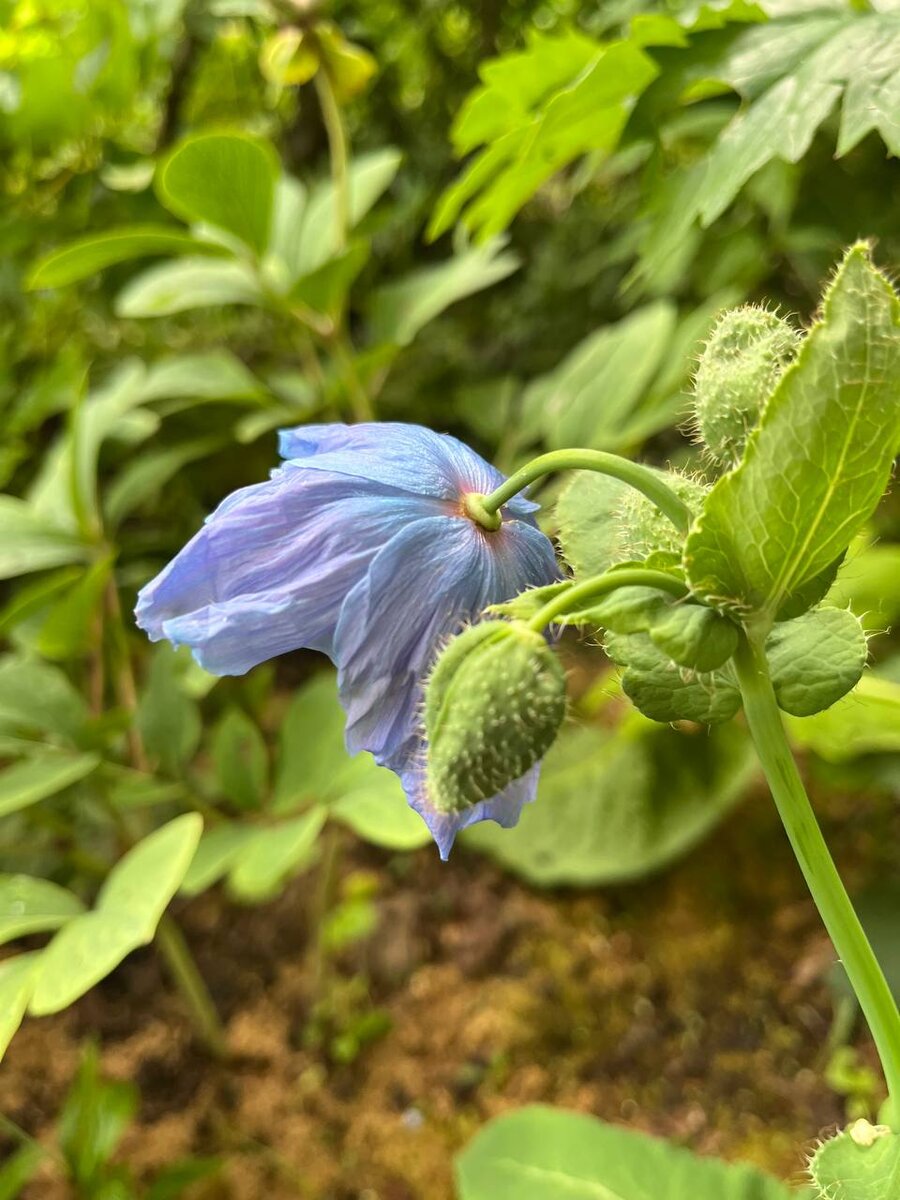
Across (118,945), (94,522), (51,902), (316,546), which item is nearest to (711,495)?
(316,546)

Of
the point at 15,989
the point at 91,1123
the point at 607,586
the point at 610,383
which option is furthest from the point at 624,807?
the point at 607,586

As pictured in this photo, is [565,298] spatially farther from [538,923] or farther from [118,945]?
[118,945]

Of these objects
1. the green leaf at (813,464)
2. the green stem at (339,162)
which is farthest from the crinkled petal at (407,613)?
the green stem at (339,162)

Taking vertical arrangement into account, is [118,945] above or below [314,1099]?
above

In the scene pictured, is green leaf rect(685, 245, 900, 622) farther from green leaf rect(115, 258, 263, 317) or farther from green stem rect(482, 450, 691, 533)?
green leaf rect(115, 258, 263, 317)

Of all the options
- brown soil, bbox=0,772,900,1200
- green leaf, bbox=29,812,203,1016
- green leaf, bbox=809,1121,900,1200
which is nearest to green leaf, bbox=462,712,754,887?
brown soil, bbox=0,772,900,1200

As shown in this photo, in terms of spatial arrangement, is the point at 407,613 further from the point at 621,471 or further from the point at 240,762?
the point at 240,762
